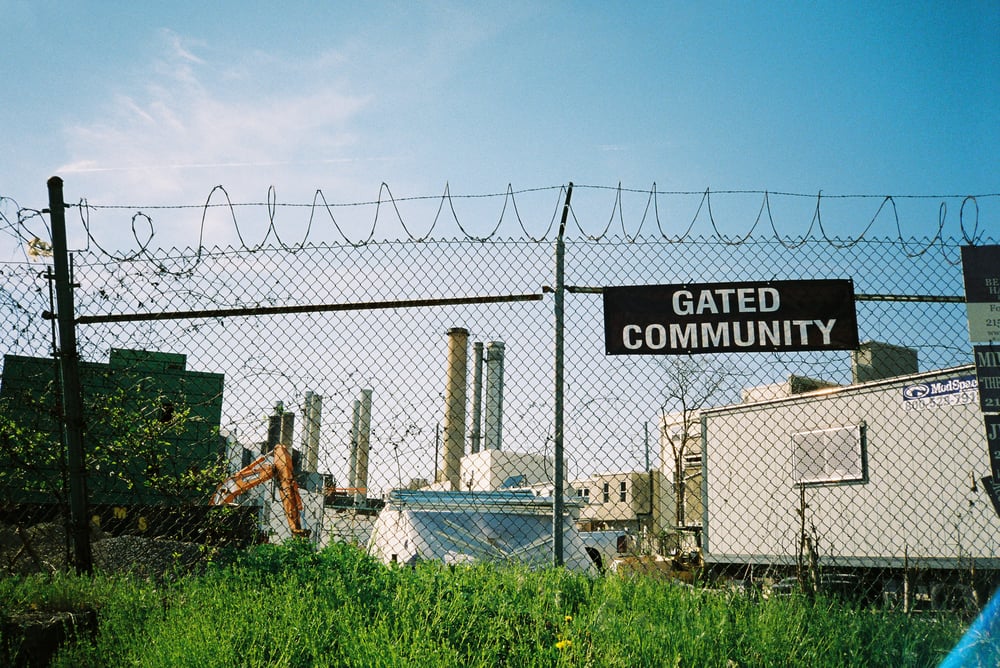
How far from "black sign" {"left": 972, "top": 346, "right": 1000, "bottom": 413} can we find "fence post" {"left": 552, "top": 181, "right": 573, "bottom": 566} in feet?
8.37

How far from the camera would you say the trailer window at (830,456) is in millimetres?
11539

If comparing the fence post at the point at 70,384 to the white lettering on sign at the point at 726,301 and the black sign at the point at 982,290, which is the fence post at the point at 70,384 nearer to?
the white lettering on sign at the point at 726,301

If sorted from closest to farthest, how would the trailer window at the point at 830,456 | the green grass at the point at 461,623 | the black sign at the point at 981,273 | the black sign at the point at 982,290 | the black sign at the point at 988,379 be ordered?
1. the green grass at the point at 461,623
2. the black sign at the point at 988,379
3. the black sign at the point at 982,290
4. the black sign at the point at 981,273
5. the trailer window at the point at 830,456

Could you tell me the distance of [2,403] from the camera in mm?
5480

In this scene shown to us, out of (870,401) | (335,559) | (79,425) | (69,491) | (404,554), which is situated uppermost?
(870,401)

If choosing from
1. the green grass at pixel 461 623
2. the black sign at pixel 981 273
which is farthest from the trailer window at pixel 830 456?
the green grass at pixel 461 623

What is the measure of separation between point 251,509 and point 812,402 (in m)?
9.48

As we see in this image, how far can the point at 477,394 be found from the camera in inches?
1273

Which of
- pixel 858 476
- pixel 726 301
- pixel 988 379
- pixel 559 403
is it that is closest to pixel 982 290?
pixel 988 379

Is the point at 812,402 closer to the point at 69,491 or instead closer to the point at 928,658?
the point at 928,658

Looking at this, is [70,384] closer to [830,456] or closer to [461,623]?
[461,623]

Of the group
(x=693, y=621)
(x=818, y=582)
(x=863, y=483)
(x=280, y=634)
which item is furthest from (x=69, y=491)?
(x=863, y=483)

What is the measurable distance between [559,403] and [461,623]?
66.8 inches

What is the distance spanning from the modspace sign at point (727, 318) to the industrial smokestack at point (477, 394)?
1020 inches
